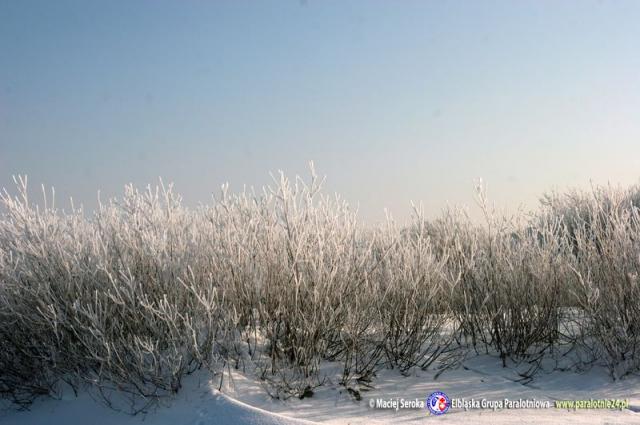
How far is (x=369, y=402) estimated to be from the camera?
434 centimetres

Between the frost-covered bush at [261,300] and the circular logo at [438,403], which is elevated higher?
the frost-covered bush at [261,300]

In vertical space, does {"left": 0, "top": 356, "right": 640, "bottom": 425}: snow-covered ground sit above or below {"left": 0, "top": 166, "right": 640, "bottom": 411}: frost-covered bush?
below

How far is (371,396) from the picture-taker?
4.45 metres

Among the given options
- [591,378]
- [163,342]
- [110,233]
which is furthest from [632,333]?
[110,233]

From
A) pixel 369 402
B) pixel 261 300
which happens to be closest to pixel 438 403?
pixel 369 402

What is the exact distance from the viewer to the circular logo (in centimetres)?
421

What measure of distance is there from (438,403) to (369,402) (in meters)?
0.53

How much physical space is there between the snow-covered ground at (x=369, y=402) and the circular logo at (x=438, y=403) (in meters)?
0.06

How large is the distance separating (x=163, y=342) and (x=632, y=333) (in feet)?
13.7

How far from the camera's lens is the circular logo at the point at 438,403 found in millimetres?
4215

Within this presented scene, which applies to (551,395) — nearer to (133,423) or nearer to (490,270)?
(490,270)

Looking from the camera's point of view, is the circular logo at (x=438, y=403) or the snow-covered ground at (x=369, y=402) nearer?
the snow-covered ground at (x=369, y=402)

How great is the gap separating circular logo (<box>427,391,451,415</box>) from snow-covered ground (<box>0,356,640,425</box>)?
0.06 meters

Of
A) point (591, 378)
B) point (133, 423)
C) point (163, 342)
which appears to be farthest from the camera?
point (591, 378)
